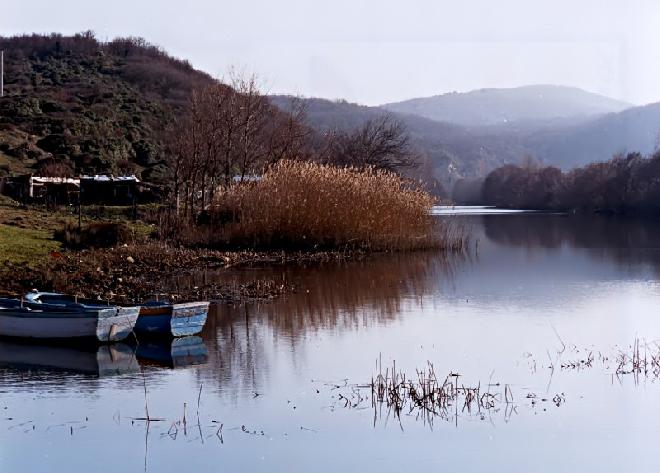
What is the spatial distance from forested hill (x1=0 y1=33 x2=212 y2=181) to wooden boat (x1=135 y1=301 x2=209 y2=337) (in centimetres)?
3690

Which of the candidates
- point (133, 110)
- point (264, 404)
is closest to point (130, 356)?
point (264, 404)

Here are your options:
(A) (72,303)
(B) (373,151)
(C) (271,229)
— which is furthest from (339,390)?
(B) (373,151)

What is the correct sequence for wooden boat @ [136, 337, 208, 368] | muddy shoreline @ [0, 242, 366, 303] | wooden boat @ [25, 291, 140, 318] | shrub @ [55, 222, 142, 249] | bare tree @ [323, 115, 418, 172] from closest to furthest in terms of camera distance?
1. wooden boat @ [136, 337, 208, 368]
2. wooden boat @ [25, 291, 140, 318]
3. muddy shoreline @ [0, 242, 366, 303]
4. shrub @ [55, 222, 142, 249]
5. bare tree @ [323, 115, 418, 172]

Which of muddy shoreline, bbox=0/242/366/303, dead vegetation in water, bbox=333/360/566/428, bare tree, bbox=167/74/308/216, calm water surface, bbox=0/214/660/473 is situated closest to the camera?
calm water surface, bbox=0/214/660/473

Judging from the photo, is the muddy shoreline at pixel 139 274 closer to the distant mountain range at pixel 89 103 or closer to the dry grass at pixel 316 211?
the dry grass at pixel 316 211

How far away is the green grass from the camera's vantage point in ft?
71.4

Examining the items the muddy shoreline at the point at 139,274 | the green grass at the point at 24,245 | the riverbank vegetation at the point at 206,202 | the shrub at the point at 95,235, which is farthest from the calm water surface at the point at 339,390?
the shrub at the point at 95,235

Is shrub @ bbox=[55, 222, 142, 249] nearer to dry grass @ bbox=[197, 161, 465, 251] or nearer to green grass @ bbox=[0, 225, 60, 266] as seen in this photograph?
green grass @ bbox=[0, 225, 60, 266]

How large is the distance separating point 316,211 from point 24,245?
30.4 feet

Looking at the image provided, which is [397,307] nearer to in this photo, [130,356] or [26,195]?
[130,356]

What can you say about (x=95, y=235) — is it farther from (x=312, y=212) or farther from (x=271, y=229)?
(x=312, y=212)

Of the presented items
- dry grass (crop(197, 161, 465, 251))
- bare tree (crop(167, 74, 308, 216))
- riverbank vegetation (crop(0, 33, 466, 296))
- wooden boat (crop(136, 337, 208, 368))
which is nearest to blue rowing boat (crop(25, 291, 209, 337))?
wooden boat (crop(136, 337, 208, 368))

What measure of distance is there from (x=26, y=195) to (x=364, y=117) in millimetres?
147945

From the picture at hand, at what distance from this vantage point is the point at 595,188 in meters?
85.2
